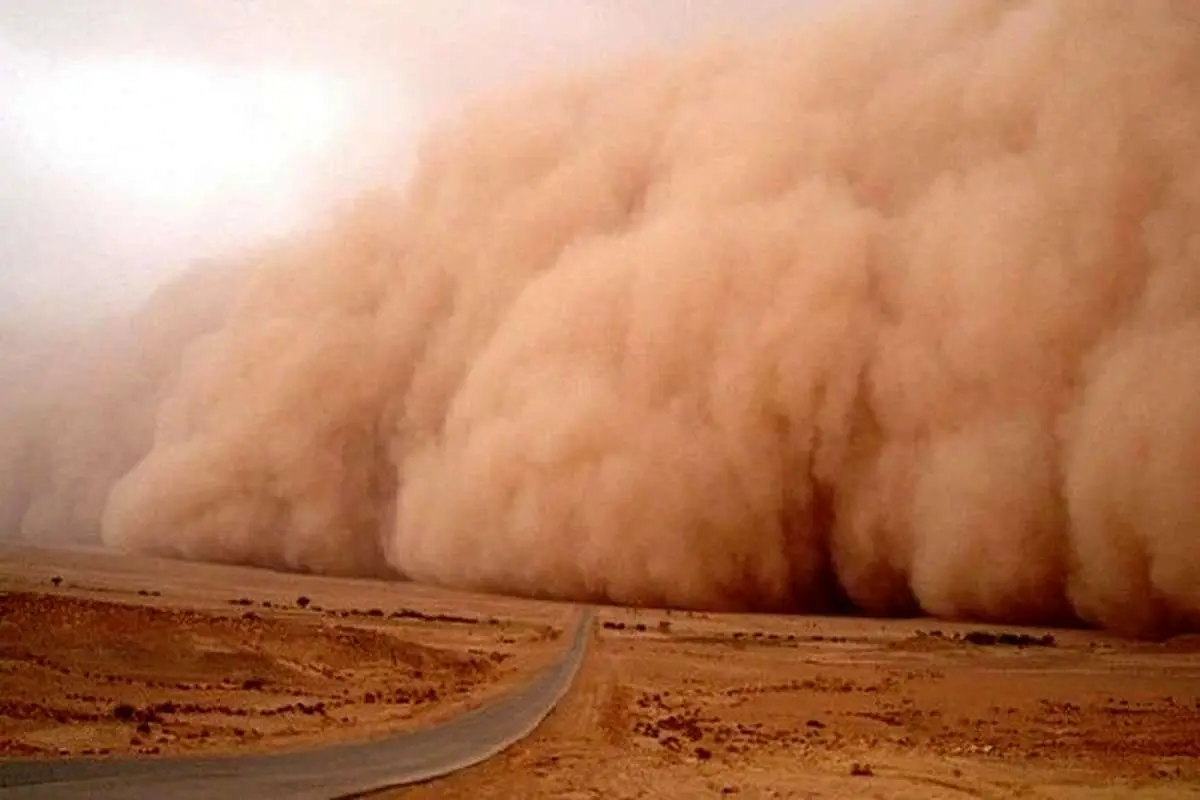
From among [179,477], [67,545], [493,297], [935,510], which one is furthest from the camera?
[493,297]

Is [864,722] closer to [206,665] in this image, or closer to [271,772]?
[271,772]

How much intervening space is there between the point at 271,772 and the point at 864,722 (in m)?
2.20

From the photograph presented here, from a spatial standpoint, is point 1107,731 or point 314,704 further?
point 1107,731

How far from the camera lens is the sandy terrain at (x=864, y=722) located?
343cm

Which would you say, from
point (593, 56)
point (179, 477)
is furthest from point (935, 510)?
point (179, 477)

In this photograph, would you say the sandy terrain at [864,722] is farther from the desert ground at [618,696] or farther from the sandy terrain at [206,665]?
the sandy terrain at [206,665]

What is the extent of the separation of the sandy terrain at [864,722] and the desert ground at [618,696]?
1cm

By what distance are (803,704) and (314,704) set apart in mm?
1870

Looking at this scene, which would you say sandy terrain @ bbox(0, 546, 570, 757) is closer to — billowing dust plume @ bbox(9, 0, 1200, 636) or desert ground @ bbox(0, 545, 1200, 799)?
desert ground @ bbox(0, 545, 1200, 799)

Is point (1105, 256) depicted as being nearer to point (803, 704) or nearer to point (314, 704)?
point (803, 704)

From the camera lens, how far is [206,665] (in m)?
4.04

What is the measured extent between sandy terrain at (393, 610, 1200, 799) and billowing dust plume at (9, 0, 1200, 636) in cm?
133

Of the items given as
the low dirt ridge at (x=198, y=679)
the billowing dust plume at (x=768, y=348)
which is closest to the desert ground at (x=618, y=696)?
the low dirt ridge at (x=198, y=679)

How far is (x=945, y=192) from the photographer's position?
27.7ft
